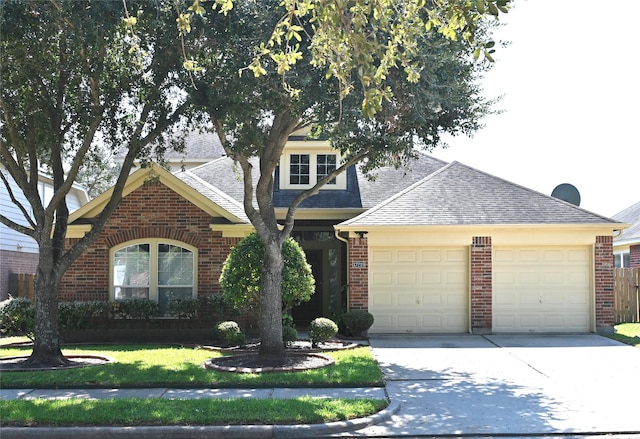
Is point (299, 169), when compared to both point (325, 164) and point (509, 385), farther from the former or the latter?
point (509, 385)

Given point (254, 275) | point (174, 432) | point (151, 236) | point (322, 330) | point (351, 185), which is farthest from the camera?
point (351, 185)

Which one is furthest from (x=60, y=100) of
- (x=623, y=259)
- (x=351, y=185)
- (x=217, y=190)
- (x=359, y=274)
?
(x=623, y=259)

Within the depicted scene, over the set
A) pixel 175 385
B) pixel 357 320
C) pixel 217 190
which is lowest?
pixel 175 385

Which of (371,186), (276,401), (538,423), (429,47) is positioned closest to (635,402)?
(538,423)

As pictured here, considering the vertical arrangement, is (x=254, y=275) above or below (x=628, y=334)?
above

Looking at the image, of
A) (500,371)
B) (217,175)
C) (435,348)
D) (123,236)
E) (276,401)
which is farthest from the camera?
(217,175)

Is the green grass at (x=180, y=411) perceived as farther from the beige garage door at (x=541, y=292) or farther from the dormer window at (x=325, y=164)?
the dormer window at (x=325, y=164)

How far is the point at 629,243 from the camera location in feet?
91.8

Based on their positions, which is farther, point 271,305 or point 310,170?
point 310,170

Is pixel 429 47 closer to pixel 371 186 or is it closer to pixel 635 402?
pixel 635 402

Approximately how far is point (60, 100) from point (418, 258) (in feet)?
32.0

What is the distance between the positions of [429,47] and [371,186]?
10.4 meters

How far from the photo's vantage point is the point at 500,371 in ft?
44.7

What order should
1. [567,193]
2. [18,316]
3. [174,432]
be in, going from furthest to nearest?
[567,193]
[18,316]
[174,432]
